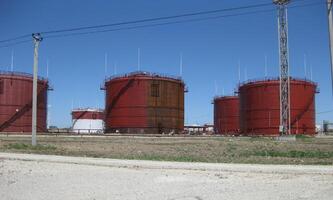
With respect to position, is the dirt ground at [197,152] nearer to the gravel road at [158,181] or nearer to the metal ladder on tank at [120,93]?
the gravel road at [158,181]

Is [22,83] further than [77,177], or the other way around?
[22,83]

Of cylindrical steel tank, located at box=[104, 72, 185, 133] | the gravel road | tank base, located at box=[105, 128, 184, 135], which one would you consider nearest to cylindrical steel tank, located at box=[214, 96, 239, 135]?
cylindrical steel tank, located at box=[104, 72, 185, 133]

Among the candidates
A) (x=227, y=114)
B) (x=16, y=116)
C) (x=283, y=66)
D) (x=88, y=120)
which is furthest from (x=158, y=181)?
(x=88, y=120)

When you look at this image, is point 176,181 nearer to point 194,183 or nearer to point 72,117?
Result: point 194,183

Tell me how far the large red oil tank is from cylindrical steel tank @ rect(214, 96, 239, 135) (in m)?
25.8

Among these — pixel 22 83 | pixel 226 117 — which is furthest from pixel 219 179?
pixel 226 117

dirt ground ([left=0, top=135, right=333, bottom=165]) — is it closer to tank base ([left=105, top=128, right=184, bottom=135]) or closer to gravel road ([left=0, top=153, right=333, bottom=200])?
gravel road ([left=0, top=153, right=333, bottom=200])

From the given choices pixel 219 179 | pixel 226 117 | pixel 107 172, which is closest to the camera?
pixel 219 179

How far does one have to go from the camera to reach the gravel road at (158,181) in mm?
12133

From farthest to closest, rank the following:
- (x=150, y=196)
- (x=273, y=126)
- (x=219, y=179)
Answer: (x=273, y=126), (x=219, y=179), (x=150, y=196)

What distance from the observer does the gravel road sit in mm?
12133

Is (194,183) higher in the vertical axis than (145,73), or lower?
lower

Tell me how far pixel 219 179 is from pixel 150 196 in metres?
3.86

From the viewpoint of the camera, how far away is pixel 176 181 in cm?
1470
